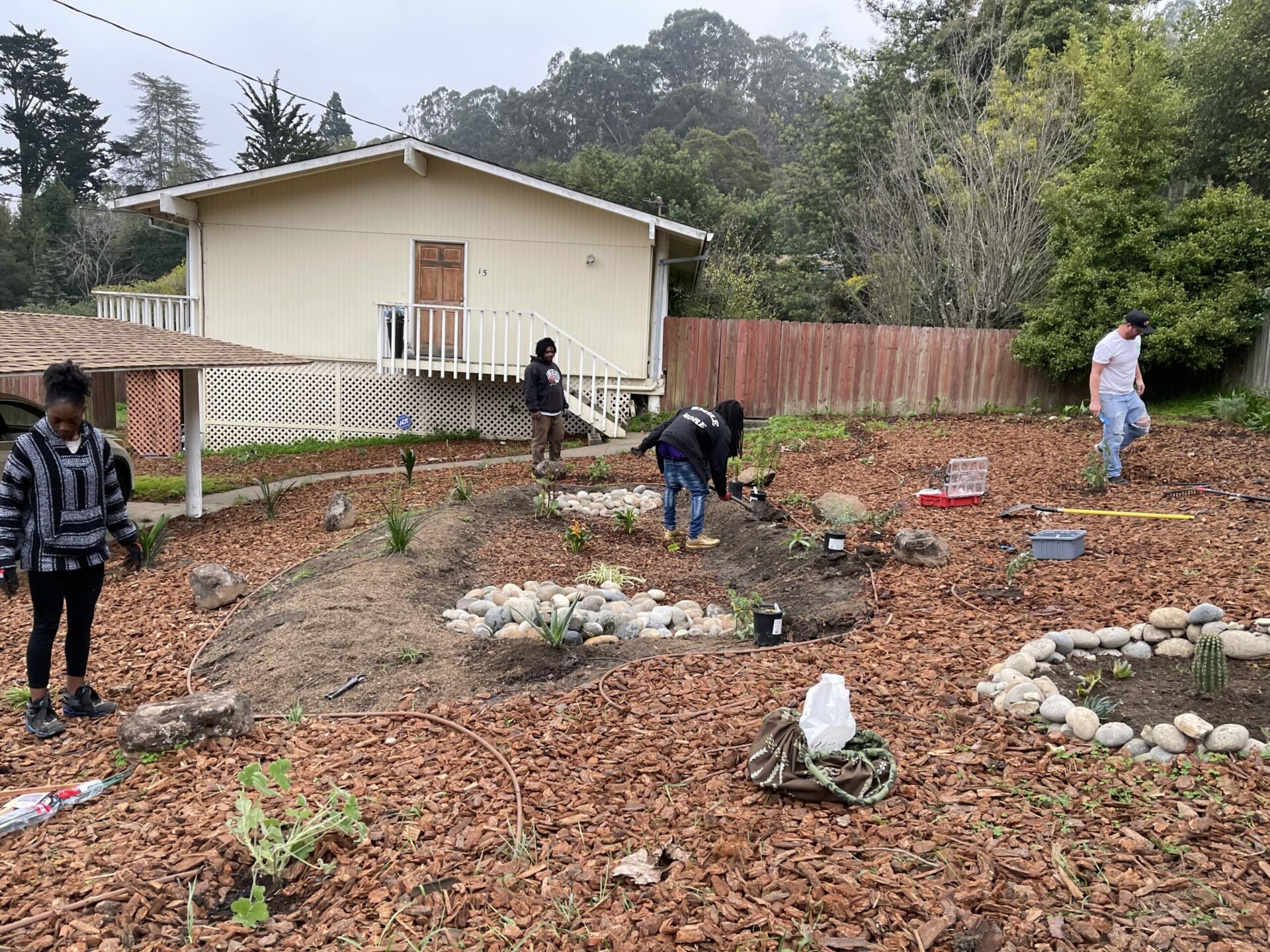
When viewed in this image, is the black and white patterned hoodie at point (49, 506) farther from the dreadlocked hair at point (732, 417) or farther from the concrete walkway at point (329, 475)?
the dreadlocked hair at point (732, 417)

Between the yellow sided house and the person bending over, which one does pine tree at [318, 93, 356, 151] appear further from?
the person bending over

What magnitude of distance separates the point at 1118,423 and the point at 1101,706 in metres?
5.24

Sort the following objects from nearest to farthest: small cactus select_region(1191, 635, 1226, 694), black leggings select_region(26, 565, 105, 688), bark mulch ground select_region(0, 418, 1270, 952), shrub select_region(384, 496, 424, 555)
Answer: bark mulch ground select_region(0, 418, 1270, 952), small cactus select_region(1191, 635, 1226, 694), black leggings select_region(26, 565, 105, 688), shrub select_region(384, 496, 424, 555)

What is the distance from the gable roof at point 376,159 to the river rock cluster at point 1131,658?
11.3 m

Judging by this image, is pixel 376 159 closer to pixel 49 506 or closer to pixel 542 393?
pixel 542 393

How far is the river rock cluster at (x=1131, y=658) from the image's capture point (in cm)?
318

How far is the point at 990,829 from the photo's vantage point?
2797 mm

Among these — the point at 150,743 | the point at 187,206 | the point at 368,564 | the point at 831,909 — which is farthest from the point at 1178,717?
the point at 187,206

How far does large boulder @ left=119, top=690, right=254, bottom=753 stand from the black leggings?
2.23 feet

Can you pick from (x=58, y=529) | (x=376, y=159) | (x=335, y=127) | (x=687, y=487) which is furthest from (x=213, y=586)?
(x=335, y=127)

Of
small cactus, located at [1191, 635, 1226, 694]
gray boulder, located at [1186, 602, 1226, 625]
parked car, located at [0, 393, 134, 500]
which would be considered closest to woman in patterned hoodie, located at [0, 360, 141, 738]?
parked car, located at [0, 393, 134, 500]

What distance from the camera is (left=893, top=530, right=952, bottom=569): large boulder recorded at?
19.4 ft

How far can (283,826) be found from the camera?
3.02m

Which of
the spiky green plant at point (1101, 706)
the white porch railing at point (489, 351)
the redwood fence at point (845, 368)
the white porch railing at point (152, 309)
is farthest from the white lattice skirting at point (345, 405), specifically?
the spiky green plant at point (1101, 706)
